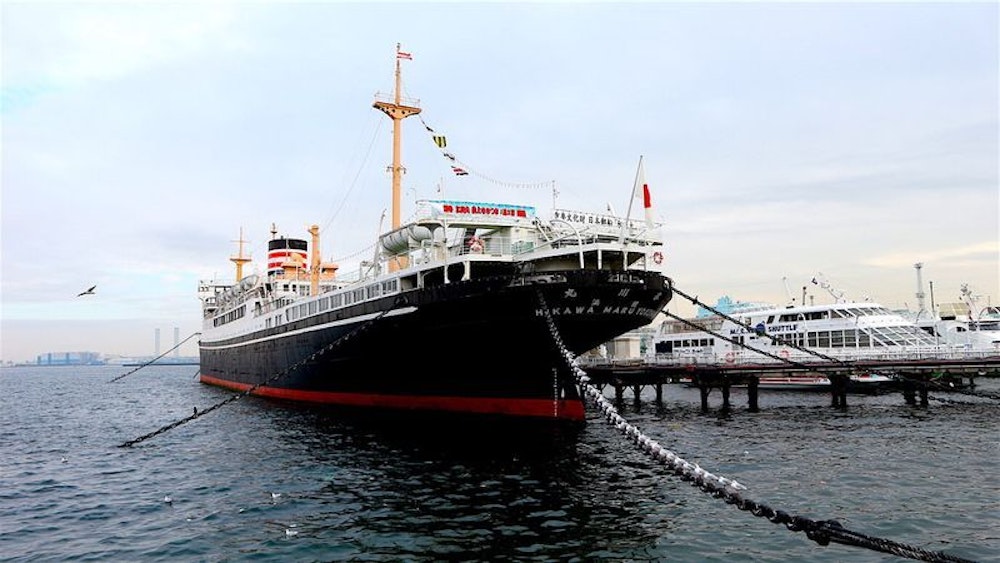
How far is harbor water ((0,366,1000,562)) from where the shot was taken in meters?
14.8

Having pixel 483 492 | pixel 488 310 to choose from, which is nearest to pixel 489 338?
pixel 488 310

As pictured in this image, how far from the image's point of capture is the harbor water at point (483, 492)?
14.8 m

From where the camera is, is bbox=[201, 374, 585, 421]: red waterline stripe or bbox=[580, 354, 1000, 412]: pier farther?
bbox=[580, 354, 1000, 412]: pier

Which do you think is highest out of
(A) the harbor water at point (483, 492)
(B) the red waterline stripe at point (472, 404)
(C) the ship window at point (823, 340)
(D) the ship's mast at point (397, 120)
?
(D) the ship's mast at point (397, 120)

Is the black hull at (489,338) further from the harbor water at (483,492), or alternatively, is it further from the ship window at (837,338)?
the ship window at (837,338)

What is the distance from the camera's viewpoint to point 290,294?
2242 inches

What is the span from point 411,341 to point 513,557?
1921 centimetres

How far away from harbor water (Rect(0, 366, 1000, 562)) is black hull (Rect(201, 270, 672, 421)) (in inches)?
90.4

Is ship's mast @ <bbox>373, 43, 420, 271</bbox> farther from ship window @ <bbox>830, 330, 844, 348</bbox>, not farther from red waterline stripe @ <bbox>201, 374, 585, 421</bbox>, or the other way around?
ship window @ <bbox>830, 330, 844, 348</bbox>

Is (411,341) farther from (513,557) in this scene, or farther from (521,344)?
(513,557)

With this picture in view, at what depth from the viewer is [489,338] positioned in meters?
29.4

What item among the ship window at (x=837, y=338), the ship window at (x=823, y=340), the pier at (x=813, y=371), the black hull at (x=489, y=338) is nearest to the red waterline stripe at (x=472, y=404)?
the black hull at (x=489, y=338)

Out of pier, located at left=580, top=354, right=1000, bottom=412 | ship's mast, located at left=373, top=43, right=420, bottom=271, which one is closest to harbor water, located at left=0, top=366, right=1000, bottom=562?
pier, located at left=580, top=354, right=1000, bottom=412

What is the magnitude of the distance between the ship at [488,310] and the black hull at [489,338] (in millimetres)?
62
